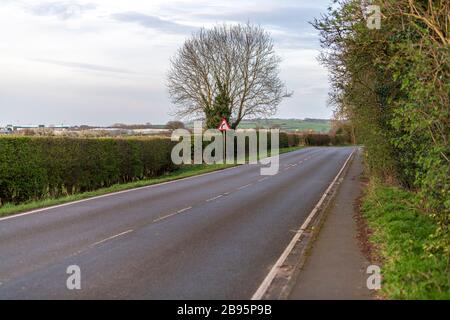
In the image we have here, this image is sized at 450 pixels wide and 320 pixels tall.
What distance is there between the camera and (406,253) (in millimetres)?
8680

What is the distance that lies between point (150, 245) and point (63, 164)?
11363mm

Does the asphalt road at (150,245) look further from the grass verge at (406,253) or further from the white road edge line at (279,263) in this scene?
the grass verge at (406,253)

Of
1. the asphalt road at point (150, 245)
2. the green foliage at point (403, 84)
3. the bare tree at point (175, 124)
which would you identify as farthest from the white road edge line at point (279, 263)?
the bare tree at point (175, 124)

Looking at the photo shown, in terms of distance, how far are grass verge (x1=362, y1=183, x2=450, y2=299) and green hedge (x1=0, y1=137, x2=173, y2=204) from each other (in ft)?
37.0

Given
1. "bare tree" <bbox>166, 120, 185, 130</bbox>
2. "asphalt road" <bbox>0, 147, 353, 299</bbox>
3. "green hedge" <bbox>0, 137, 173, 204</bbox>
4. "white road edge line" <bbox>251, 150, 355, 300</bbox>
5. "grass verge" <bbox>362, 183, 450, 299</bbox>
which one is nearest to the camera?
"grass verge" <bbox>362, 183, 450, 299</bbox>

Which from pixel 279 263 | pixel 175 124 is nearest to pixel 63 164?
pixel 279 263

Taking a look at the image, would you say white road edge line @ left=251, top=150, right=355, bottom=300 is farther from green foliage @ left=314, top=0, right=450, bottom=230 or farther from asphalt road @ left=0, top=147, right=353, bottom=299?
green foliage @ left=314, top=0, right=450, bottom=230

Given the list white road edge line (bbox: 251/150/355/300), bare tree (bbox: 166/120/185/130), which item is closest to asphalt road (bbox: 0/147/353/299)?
white road edge line (bbox: 251/150/355/300)

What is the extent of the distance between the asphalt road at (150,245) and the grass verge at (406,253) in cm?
186

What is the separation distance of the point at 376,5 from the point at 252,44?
47284mm

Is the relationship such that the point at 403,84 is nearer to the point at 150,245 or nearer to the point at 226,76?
the point at 150,245

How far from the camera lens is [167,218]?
44.5 feet

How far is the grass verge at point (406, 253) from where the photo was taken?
6.82 metres

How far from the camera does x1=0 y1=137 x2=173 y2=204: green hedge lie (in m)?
17.6
